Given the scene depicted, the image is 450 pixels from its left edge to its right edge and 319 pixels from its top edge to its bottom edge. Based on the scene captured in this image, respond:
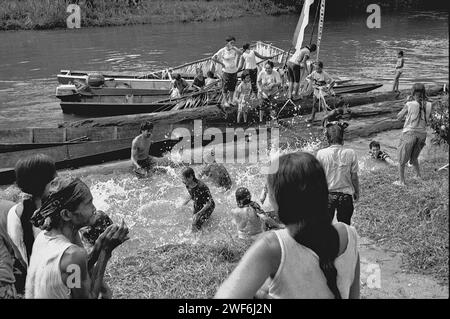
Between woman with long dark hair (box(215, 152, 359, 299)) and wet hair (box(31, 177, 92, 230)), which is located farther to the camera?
wet hair (box(31, 177, 92, 230))

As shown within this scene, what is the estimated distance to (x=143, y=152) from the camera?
1068cm

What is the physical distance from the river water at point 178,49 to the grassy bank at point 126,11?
1.40 meters

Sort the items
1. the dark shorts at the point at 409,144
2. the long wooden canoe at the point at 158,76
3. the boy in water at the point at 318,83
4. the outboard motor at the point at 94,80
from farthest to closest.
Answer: the long wooden canoe at the point at 158,76
the outboard motor at the point at 94,80
the boy in water at the point at 318,83
the dark shorts at the point at 409,144

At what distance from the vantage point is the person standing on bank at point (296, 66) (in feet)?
46.9

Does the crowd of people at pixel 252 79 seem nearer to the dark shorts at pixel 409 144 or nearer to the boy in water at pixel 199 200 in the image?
the dark shorts at pixel 409 144

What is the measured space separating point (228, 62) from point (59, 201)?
11.5 metres

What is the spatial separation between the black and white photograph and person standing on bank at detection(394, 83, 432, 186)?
0.08 feet

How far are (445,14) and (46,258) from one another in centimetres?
4703

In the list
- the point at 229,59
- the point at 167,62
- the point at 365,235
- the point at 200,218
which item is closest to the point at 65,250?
the point at 365,235

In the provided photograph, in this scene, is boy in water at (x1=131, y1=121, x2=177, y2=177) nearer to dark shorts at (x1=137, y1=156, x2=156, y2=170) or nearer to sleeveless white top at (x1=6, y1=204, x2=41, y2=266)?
dark shorts at (x1=137, y1=156, x2=156, y2=170)

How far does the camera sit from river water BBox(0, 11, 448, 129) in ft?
73.0

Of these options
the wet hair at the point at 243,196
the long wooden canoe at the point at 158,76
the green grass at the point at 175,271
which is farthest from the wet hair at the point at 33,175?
the long wooden canoe at the point at 158,76

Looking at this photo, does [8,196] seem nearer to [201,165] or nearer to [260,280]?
[201,165]

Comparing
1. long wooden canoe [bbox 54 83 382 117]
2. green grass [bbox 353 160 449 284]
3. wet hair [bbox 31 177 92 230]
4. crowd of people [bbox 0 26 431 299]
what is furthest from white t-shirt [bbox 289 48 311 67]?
wet hair [bbox 31 177 92 230]
